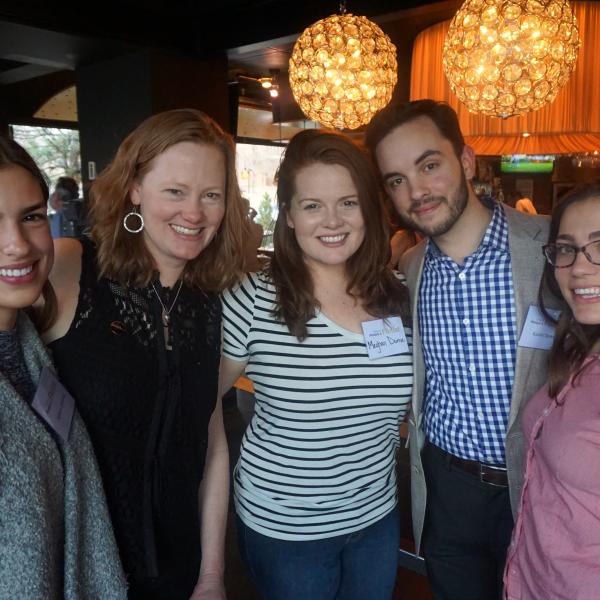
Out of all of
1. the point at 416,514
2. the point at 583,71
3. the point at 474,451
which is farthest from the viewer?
the point at 583,71

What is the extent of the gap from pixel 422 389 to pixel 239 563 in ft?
5.21

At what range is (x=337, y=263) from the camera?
1601mm

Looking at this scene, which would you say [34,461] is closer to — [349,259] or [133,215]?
[133,215]

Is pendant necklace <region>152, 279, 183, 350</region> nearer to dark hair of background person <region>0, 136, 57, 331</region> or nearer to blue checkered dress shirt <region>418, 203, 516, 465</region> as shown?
dark hair of background person <region>0, 136, 57, 331</region>

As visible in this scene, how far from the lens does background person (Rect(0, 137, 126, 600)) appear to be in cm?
96

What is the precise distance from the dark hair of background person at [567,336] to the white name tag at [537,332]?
0.27 feet

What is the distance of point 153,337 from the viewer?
4.39 ft

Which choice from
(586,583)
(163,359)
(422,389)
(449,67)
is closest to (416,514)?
(422,389)

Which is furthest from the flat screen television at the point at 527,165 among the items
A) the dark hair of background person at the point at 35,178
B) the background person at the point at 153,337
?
the dark hair of background person at the point at 35,178

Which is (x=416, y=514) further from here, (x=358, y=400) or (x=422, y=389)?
(x=358, y=400)

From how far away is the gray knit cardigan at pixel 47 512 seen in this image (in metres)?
0.95

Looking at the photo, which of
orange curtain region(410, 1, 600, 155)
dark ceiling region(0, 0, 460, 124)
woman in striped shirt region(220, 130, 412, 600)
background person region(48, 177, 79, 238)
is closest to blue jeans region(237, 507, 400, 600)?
woman in striped shirt region(220, 130, 412, 600)

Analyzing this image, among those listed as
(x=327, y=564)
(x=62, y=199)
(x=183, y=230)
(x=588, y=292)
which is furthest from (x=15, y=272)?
(x=62, y=199)

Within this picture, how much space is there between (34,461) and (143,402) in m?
0.32
